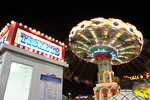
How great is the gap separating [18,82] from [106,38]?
504 inches

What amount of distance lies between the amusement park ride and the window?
10.4 meters

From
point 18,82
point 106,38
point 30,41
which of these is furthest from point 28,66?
point 106,38

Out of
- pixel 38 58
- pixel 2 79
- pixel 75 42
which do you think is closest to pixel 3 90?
pixel 2 79

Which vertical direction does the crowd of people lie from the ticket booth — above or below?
below

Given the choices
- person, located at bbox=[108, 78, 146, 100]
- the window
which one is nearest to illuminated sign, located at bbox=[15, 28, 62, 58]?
the window

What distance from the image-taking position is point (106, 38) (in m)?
14.4

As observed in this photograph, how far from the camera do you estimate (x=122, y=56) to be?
57.4 ft

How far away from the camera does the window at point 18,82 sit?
9.04ft

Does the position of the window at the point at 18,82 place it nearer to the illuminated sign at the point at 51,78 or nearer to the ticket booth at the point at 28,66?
the ticket booth at the point at 28,66

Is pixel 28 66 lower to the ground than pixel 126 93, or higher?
higher

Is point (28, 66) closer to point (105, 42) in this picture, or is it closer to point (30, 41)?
point (30, 41)

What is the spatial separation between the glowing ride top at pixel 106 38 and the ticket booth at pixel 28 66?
9534mm

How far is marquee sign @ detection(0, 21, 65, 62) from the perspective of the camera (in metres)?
3.14

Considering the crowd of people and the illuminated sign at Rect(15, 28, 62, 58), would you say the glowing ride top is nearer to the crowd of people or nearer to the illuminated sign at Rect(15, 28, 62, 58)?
the illuminated sign at Rect(15, 28, 62, 58)
